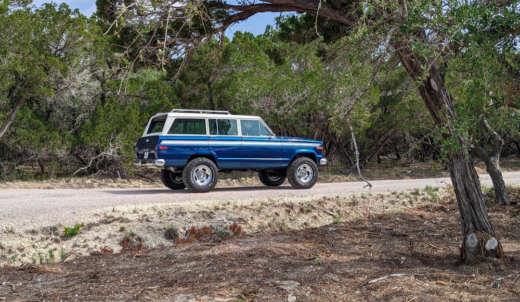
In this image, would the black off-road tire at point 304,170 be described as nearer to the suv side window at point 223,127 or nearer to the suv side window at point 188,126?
the suv side window at point 223,127

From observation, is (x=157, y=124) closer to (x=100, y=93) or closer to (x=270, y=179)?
(x=270, y=179)

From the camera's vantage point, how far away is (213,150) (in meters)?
12.7

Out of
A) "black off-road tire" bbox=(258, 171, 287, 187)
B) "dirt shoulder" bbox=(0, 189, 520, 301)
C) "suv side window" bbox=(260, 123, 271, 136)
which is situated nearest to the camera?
"dirt shoulder" bbox=(0, 189, 520, 301)

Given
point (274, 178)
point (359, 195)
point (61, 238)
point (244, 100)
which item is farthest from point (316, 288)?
point (244, 100)

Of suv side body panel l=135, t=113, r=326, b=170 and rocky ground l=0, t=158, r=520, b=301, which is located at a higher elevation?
suv side body panel l=135, t=113, r=326, b=170

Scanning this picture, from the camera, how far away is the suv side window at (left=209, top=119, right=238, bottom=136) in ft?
42.5

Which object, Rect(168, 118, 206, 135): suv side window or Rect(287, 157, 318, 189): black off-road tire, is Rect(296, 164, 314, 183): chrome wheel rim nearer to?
Rect(287, 157, 318, 189): black off-road tire

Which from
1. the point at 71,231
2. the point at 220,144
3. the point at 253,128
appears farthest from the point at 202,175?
the point at 71,231

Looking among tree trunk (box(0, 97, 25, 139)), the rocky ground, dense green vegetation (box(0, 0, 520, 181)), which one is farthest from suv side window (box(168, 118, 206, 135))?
tree trunk (box(0, 97, 25, 139))

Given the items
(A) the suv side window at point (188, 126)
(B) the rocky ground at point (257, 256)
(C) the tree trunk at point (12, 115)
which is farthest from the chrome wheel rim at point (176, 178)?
(C) the tree trunk at point (12, 115)

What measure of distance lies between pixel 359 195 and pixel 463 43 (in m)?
6.24

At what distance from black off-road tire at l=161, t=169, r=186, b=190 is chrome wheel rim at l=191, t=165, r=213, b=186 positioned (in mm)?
1452

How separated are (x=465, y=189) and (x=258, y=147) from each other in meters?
7.93

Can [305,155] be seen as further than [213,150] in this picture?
Yes
